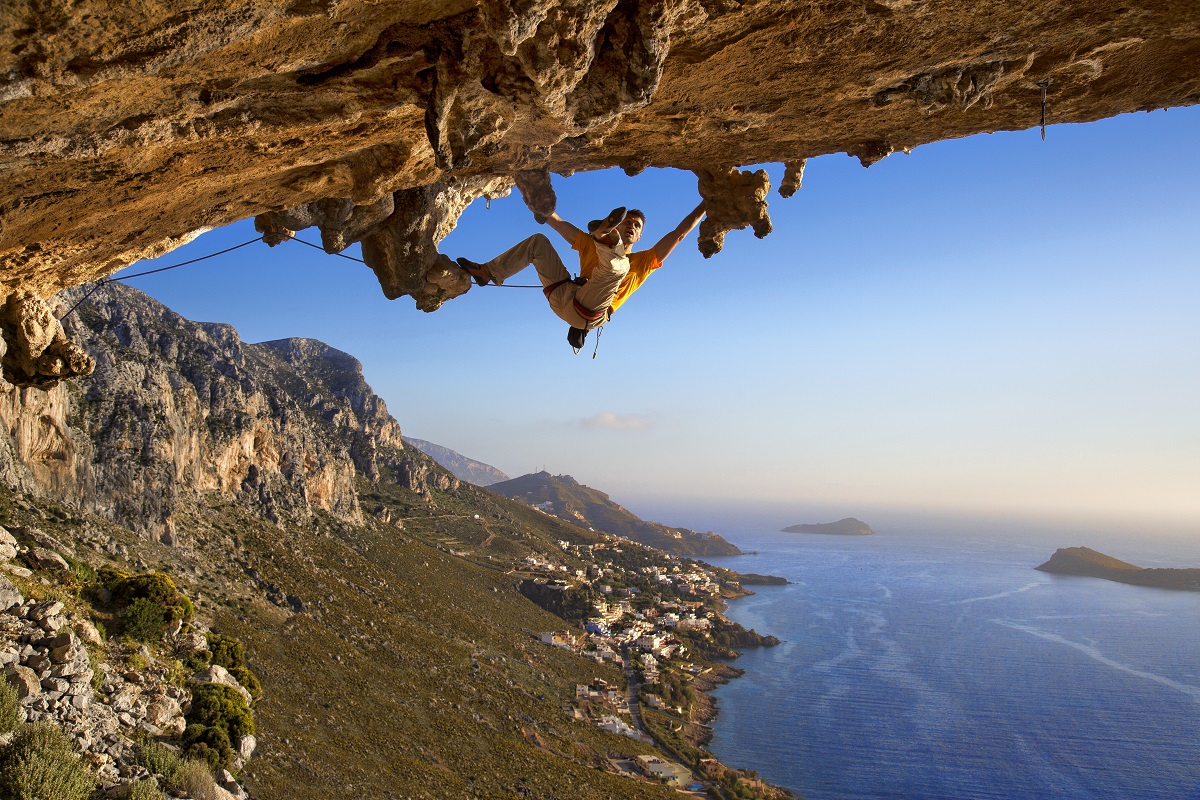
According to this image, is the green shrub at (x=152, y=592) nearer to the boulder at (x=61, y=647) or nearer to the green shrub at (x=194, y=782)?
the boulder at (x=61, y=647)

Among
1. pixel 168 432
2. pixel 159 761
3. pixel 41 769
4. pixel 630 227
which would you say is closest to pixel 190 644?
pixel 159 761

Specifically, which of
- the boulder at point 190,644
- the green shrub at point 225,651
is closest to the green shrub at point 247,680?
the green shrub at point 225,651

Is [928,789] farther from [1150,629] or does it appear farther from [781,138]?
[1150,629]

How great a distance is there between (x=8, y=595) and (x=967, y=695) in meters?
66.8

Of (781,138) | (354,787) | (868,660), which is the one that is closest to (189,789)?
(354,787)

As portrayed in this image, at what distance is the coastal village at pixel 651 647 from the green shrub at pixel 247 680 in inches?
712

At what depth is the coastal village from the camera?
37.2 metres

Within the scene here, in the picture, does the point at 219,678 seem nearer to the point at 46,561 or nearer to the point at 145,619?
→ the point at 145,619

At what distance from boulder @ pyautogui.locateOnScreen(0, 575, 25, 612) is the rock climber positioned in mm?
12358

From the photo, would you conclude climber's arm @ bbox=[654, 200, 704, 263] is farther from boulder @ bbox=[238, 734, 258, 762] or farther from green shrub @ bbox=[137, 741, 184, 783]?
boulder @ bbox=[238, 734, 258, 762]

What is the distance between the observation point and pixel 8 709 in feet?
32.3

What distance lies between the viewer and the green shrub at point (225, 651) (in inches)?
826

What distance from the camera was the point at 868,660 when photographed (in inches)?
2603

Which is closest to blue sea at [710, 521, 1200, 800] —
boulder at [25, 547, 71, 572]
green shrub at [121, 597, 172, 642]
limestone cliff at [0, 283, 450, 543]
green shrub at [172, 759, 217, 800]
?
green shrub at [121, 597, 172, 642]
